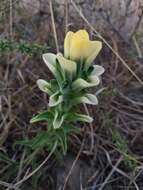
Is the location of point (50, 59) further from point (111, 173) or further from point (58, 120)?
point (111, 173)

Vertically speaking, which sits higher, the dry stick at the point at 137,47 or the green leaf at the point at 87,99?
the green leaf at the point at 87,99

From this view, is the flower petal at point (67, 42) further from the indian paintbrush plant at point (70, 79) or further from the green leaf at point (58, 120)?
the green leaf at point (58, 120)

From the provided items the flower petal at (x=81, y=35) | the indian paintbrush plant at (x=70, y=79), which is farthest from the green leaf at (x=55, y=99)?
the flower petal at (x=81, y=35)

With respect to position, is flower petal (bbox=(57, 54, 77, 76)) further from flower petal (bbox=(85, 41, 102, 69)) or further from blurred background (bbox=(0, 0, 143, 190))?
blurred background (bbox=(0, 0, 143, 190))

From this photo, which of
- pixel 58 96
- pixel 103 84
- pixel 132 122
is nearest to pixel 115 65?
pixel 103 84

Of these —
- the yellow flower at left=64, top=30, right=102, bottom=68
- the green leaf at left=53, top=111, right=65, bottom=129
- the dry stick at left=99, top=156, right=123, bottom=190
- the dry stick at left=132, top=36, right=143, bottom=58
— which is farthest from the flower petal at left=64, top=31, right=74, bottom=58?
the dry stick at left=132, top=36, right=143, bottom=58

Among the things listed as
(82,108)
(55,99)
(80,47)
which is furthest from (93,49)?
(82,108)
